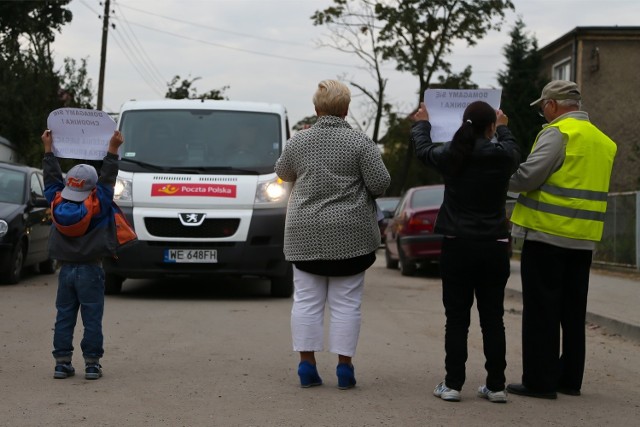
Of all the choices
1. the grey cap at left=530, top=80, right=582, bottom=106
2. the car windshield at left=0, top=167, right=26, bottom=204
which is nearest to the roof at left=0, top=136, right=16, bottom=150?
the car windshield at left=0, top=167, right=26, bottom=204

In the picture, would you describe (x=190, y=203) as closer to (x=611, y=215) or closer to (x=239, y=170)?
(x=239, y=170)

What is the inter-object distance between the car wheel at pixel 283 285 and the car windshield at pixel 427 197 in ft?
18.5

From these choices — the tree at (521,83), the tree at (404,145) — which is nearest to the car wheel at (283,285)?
the tree at (404,145)

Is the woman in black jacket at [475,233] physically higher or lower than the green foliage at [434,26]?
lower

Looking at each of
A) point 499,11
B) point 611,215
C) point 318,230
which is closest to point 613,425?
point 318,230

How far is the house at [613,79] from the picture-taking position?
1593 inches

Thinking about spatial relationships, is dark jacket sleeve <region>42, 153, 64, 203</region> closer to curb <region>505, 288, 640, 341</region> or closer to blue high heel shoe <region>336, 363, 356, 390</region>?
blue high heel shoe <region>336, 363, 356, 390</region>

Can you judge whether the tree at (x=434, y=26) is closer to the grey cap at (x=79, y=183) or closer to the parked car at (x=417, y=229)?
the parked car at (x=417, y=229)

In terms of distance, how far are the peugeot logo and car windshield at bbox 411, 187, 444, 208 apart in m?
6.68

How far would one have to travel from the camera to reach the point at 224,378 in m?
6.87

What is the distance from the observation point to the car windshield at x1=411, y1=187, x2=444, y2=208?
18.0m

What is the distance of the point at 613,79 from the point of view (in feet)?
134

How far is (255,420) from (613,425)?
6.19ft

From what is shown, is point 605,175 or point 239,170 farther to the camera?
point 239,170
